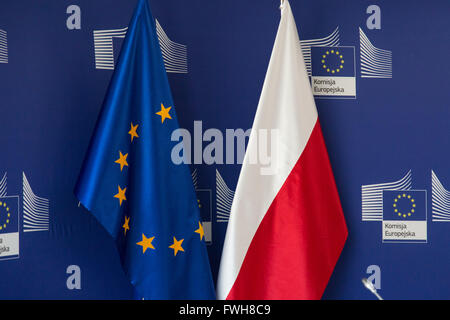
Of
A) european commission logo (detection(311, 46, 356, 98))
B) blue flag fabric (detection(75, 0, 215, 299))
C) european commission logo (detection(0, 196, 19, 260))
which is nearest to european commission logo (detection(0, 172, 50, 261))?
european commission logo (detection(0, 196, 19, 260))

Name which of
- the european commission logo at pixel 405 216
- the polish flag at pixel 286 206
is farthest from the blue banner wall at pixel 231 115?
the polish flag at pixel 286 206

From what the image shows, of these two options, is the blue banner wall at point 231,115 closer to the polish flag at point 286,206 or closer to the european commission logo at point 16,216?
the european commission logo at point 16,216

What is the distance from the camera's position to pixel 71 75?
6.39ft

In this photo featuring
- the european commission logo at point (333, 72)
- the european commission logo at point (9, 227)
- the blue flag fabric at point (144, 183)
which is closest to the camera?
the blue flag fabric at point (144, 183)

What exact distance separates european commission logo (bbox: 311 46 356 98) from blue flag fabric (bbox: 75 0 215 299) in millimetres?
741

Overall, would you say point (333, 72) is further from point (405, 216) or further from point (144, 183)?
point (144, 183)

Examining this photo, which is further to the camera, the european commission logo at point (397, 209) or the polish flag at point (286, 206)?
the european commission logo at point (397, 209)

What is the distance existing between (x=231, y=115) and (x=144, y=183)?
56 cm

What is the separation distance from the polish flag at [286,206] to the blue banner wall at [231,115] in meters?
0.18

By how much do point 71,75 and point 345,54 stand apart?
4.13 ft

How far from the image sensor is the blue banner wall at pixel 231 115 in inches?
74.4
